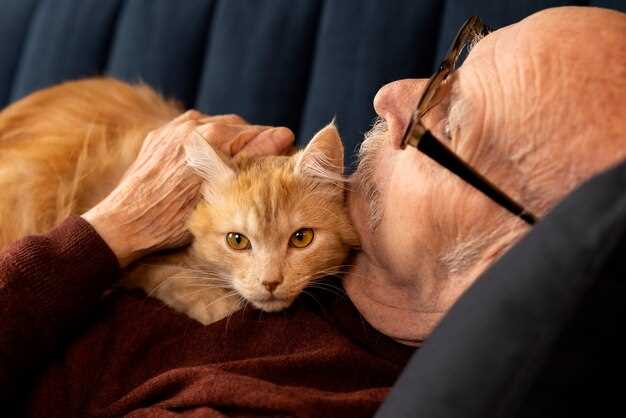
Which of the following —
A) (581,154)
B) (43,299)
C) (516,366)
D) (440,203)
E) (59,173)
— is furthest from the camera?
(59,173)

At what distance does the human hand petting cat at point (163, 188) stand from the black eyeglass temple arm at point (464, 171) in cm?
51

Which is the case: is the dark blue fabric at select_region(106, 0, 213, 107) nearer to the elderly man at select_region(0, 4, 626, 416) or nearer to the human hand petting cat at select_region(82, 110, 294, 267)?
the human hand petting cat at select_region(82, 110, 294, 267)

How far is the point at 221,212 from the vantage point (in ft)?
3.97

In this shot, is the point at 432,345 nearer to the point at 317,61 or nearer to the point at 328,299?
the point at 328,299

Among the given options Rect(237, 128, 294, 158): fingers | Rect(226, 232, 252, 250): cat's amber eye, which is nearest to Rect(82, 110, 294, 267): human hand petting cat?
Rect(237, 128, 294, 158): fingers

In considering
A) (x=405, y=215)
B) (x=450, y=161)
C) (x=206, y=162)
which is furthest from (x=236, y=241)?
(x=450, y=161)

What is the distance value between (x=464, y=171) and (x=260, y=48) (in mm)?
1016

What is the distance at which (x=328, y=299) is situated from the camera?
120 centimetres

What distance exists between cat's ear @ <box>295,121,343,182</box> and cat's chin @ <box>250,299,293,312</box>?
26cm

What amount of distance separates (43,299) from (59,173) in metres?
0.39

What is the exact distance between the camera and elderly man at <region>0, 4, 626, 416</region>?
819 mm

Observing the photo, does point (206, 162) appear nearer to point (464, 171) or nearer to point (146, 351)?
point (146, 351)

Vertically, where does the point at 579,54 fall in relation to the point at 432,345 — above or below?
above

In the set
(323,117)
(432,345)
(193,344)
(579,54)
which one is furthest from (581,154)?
(323,117)
